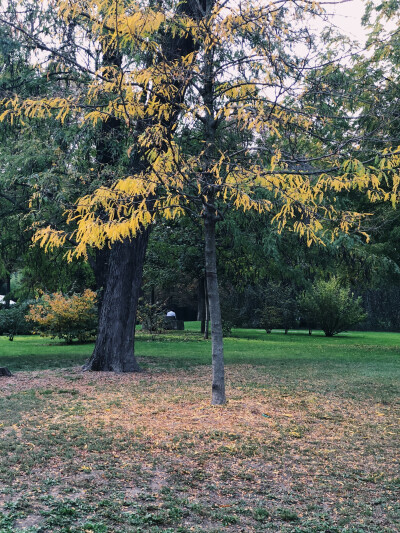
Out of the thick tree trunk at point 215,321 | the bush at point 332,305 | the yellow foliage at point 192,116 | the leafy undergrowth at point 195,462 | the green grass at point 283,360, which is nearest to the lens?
the leafy undergrowth at point 195,462

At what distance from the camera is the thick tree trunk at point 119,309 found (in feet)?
33.5

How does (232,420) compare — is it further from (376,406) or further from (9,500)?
(9,500)

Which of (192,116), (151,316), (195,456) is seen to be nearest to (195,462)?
(195,456)

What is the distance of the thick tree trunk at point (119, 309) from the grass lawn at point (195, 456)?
958 millimetres

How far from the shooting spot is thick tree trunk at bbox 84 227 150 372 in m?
10.2

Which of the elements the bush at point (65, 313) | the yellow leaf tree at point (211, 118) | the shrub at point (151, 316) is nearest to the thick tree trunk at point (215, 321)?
the yellow leaf tree at point (211, 118)

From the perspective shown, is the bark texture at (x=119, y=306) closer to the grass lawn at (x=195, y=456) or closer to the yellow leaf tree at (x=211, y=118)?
the grass lawn at (x=195, y=456)

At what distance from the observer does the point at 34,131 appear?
10.6 metres

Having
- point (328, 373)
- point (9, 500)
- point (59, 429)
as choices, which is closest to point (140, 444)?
point (59, 429)

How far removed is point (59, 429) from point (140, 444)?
104cm

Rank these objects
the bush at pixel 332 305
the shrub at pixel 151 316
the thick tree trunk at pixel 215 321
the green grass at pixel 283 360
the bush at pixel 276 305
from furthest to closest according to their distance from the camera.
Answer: the bush at pixel 276 305 → the bush at pixel 332 305 → the shrub at pixel 151 316 → the green grass at pixel 283 360 → the thick tree trunk at pixel 215 321

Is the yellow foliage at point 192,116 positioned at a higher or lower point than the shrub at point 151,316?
higher

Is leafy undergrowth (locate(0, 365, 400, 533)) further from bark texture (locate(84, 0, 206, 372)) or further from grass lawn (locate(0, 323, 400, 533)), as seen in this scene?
bark texture (locate(84, 0, 206, 372))

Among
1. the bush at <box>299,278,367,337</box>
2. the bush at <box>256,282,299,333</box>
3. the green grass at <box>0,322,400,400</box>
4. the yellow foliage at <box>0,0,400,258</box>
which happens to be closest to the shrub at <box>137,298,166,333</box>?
the green grass at <box>0,322,400,400</box>
